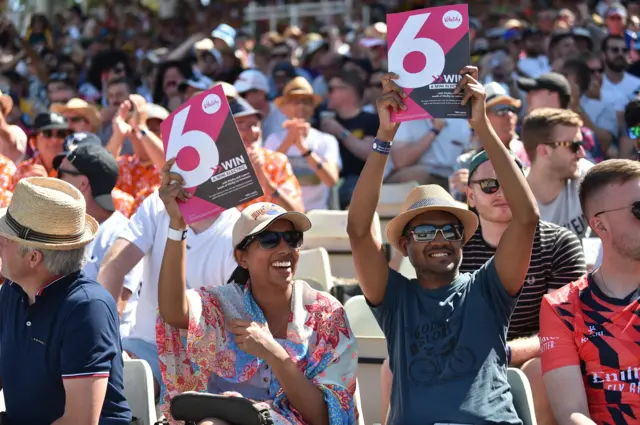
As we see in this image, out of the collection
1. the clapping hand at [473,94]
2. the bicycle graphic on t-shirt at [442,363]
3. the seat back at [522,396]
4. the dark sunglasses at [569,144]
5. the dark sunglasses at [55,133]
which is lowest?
the seat back at [522,396]

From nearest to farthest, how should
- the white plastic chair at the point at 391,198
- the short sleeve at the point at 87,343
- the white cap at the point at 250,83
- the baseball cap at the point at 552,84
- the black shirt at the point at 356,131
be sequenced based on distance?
the short sleeve at the point at 87,343, the baseball cap at the point at 552,84, the white plastic chair at the point at 391,198, the black shirt at the point at 356,131, the white cap at the point at 250,83

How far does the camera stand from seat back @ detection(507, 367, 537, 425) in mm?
3828

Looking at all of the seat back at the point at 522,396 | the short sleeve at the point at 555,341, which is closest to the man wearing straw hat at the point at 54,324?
the seat back at the point at 522,396

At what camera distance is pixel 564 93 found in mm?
7727

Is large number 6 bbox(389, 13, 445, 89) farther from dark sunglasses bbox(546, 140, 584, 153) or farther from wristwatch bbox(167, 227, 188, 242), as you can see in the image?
dark sunglasses bbox(546, 140, 584, 153)

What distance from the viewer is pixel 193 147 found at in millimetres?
4016

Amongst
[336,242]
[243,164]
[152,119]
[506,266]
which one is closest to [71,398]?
[243,164]

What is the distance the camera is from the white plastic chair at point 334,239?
7.11m

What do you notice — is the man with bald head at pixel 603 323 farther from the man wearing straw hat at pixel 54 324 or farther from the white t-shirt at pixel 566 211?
Answer: the white t-shirt at pixel 566 211

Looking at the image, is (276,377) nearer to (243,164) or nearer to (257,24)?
(243,164)

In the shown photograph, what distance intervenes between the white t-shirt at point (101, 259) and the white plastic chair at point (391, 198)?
3002 millimetres

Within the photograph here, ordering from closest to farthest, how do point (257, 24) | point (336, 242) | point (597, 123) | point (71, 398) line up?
1. point (71, 398)
2. point (336, 242)
3. point (597, 123)
4. point (257, 24)

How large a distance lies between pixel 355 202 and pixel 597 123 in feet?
19.2

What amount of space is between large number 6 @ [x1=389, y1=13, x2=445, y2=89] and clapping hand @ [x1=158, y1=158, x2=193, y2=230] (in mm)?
918
